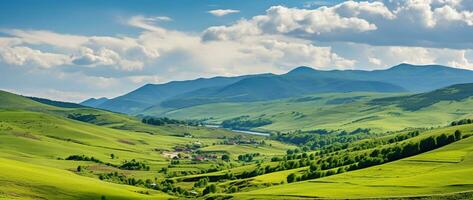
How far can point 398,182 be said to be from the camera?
530ft

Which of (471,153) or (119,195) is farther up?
(471,153)

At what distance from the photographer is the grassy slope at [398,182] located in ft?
484

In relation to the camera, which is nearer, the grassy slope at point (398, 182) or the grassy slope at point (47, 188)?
the grassy slope at point (398, 182)

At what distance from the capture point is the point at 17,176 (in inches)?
7156

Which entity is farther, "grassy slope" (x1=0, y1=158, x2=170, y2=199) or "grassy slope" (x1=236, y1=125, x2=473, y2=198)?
"grassy slope" (x1=0, y1=158, x2=170, y2=199)

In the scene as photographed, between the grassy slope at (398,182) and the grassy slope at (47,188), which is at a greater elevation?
the grassy slope at (398,182)

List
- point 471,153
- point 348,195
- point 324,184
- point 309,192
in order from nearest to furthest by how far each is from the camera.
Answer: point 348,195
point 309,192
point 324,184
point 471,153

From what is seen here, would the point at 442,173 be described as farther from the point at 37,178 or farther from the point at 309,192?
the point at 37,178

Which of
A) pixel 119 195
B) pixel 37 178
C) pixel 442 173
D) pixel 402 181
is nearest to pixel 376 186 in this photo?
pixel 402 181

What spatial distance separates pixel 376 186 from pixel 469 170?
25.5m

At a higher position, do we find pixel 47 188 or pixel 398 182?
pixel 398 182

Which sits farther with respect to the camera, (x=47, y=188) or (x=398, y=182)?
(x=47, y=188)

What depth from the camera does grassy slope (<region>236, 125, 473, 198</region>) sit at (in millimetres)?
147500

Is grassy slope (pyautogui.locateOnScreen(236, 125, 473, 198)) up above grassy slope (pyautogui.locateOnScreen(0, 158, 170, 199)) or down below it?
above
